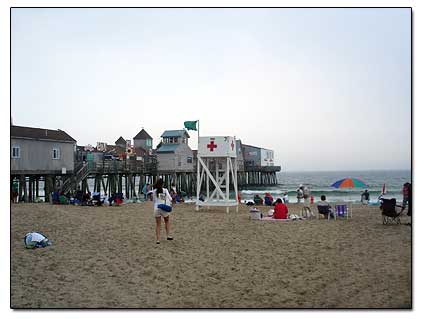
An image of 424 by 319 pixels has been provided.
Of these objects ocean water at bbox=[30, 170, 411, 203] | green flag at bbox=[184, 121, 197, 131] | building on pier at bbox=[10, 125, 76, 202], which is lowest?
ocean water at bbox=[30, 170, 411, 203]

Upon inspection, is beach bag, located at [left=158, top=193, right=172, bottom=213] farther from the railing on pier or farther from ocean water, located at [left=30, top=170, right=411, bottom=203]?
the railing on pier

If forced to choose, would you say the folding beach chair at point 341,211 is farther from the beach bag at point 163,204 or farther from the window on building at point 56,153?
the window on building at point 56,153

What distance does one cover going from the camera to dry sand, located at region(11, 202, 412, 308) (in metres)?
5.43

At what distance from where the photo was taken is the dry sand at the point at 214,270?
214 inches

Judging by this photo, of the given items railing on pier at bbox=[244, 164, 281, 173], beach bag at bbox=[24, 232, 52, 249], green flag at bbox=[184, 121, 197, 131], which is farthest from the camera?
railing on pier at bbox=[244, 164, 281, 173]

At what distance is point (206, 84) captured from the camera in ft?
26.6

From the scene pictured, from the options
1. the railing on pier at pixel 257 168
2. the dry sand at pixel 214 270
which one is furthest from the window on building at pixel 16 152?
the railing on pier at pixel 257 168

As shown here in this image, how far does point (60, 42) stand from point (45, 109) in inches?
52.1

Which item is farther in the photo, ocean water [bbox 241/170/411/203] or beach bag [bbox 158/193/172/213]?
ocean water [bbox 241/170/411/203]

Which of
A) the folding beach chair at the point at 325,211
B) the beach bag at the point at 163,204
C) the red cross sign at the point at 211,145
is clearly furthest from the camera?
the red cross sign at the point at 211,145

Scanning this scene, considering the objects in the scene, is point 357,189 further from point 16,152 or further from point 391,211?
point 16,152

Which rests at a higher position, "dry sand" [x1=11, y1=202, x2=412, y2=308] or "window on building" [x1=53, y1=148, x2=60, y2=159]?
"window on building" [x1=53, y1=148, x2=60, y2=159]

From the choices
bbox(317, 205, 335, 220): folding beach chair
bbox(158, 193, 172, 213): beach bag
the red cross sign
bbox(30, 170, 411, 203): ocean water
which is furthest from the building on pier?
bbox(30, 170, 411, 203): ocean water
